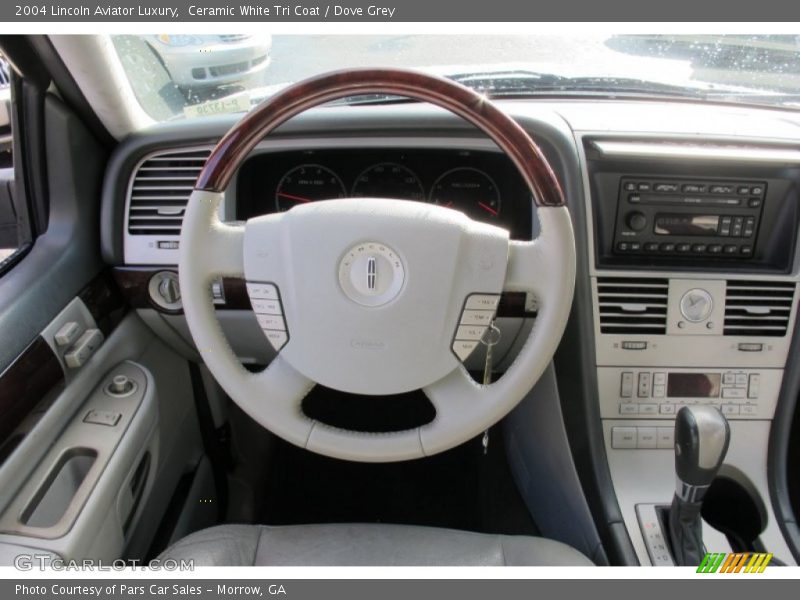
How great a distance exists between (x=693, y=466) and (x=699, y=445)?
0.17ft

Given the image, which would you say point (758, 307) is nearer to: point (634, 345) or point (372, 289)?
point (634, 345)

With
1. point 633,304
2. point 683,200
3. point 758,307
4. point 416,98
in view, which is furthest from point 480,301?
point 758,307

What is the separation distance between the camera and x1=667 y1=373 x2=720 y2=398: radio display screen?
5.08ft

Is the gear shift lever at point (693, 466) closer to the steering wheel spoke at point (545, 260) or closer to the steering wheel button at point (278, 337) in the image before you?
the steering wheel spoke at point (545, 260)

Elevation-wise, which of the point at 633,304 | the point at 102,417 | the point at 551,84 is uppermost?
the point at 551,84

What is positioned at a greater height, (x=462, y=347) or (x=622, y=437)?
(x=462, y=347)

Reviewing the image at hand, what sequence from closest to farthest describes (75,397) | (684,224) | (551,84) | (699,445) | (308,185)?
(699,445) < (75,397) < (684,224) < (308,185) < (551,84)

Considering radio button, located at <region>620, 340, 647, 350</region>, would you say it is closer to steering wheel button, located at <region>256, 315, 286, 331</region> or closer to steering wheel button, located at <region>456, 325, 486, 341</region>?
steering wheel button, located at <region>456, 325, 486, 341</region>

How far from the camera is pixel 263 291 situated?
1.11m

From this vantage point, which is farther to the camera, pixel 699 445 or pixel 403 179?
pixel 403 179

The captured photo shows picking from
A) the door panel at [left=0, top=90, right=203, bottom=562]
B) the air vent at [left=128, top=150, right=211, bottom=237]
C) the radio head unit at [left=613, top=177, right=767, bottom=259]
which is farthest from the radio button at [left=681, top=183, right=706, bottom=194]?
the door panel at [left=0, top=90, right=203, bottom=562]

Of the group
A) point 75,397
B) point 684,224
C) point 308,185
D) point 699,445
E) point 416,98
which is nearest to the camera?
point 416,98

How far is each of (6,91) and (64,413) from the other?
82cm

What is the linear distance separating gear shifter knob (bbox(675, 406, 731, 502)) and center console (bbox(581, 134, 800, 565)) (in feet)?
0.80
